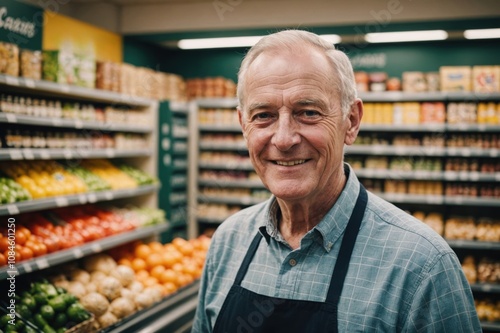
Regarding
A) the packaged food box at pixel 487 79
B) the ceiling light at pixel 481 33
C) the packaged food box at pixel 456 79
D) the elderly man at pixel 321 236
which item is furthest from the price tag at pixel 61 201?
the ceiling light at pixel 481 33

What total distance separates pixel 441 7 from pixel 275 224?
17.8 ft

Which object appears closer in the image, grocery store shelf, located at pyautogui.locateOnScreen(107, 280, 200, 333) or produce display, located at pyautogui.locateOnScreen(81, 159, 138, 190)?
grocery store shelf, located at pyautogui.locateOnScreen(107, 280, 200, 333)

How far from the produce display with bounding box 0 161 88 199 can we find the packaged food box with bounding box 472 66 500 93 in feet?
15.6

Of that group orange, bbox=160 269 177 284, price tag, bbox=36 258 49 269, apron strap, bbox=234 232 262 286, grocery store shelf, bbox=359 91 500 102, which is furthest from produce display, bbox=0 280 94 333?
grocery store shelf, bbox=359 91 500 102

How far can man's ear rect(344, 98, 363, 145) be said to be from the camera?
1.62 meters

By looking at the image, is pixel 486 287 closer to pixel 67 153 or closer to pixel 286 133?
pixel 67 153

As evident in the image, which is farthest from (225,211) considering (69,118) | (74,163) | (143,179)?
(69,118)

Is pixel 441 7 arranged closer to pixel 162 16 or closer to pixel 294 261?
pixel 162 16

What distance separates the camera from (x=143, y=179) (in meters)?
5.61

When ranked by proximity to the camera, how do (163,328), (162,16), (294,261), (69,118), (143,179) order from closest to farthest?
(294,261), (163,328), (69,118), (143,179), (162,16)

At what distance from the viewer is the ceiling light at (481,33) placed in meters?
6.32

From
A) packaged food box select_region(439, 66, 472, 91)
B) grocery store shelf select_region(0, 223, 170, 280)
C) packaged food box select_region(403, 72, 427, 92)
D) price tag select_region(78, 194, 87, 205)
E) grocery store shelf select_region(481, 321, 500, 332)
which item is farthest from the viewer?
packaged food box select_region(403, 72, 427, 92)

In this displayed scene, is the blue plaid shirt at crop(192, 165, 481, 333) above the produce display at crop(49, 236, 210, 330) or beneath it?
above

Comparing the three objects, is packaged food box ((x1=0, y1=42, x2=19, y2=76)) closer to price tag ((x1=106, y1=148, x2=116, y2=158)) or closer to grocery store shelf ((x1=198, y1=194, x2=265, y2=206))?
price tag ((x1=106, y1=148, x2=116, y2=158))
